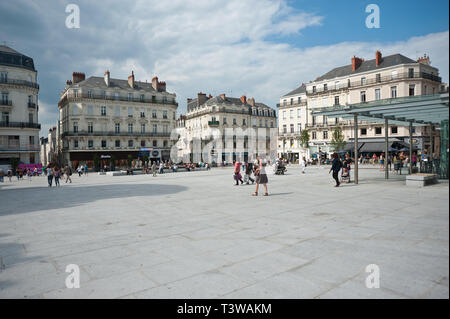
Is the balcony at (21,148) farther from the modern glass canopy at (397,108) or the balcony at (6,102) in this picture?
the modern glass canopy at (397,108)

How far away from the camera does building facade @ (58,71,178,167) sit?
1823 inches

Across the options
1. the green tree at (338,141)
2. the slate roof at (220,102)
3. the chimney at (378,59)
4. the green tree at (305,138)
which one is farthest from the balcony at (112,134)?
the chimney at (378,59)

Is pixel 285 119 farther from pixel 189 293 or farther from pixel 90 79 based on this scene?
pixel 189 293

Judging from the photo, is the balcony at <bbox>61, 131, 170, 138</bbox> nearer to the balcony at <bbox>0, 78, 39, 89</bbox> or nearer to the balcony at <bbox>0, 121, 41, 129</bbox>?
the balcony at <bbox>0, 121, 41, 129</bbox>

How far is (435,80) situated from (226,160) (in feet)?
122

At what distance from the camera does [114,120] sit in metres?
48.9

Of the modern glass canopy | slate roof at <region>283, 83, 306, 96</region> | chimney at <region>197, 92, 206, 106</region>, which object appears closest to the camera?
the modern glass canopy

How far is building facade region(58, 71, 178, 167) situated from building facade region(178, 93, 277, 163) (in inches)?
349

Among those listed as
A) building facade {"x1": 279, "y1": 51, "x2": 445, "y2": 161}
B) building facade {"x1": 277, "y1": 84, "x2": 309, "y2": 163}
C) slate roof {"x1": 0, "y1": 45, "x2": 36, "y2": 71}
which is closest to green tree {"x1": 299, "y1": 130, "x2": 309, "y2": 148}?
building facade {"x1": 279, "y1": 51, "x2": 445, "y2": 161}

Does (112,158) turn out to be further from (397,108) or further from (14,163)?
(397,108)

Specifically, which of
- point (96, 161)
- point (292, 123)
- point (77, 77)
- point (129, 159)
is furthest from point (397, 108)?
point (77, 77)

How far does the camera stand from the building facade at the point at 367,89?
38219mm

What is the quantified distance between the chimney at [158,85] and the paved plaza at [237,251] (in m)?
48.5
